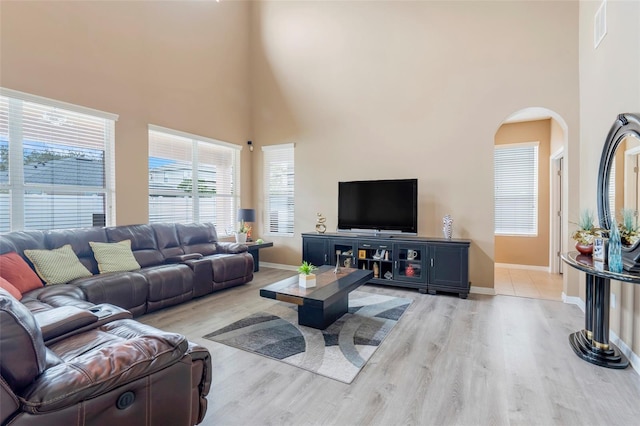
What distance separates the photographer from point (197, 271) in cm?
412

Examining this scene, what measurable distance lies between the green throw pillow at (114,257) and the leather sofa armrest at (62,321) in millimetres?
1686

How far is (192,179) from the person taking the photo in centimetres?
548

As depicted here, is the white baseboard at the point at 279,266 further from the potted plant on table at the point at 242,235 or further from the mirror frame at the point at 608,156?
the mirror frame at the point at 608,156

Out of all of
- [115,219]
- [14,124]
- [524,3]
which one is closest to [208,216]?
[115,219]

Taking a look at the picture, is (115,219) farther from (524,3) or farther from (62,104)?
(524,3)

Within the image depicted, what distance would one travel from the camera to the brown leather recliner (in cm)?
114

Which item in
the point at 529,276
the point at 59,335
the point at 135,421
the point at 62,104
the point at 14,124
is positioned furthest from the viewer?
the point at 529,276

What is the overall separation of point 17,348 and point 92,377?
0.28 m

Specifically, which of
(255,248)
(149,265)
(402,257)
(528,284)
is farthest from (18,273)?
(528,284)

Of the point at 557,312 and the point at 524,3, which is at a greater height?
the point at 524,3

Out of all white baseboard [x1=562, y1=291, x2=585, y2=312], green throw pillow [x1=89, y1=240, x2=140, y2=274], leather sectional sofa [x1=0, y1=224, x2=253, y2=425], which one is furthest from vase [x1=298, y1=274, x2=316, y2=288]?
white baseboard [x1=562, y1=291, x2=585, y2=312]

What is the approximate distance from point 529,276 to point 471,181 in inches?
92.8

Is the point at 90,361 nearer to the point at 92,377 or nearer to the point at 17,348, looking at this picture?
the point at 92,377

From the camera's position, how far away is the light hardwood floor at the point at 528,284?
452 centimetres
